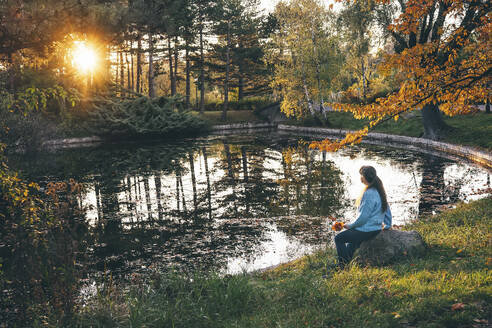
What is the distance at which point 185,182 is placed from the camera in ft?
53.4

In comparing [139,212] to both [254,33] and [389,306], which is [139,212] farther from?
[254,33]

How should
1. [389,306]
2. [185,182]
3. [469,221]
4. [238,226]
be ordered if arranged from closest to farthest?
[389,306] < [469,221] < [238,226] < [185,182]

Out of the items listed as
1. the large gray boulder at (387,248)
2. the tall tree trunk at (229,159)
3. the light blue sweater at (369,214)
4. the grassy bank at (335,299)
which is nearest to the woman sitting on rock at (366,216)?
the light blue sweater at (369,214)

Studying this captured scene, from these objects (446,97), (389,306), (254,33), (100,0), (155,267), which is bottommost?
(155,267)

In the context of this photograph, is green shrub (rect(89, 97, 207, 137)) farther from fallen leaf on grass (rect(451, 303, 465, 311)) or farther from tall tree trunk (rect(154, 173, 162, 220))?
fallen leaf on grass (rect(451, 303, 465, 311))

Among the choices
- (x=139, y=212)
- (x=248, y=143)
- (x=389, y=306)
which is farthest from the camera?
(x=248, y=143)

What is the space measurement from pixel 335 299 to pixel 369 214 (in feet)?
5.19

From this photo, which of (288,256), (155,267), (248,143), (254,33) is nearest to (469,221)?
(288,256)

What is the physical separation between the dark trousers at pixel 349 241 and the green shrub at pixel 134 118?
29.7 m

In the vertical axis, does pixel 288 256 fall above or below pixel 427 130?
below

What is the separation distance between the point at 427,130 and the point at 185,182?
15.9 metres

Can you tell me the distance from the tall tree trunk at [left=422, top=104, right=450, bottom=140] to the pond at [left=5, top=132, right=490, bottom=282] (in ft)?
8.58

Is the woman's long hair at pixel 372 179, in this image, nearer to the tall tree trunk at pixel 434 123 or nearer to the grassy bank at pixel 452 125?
the grassy bank at pixel 452 125

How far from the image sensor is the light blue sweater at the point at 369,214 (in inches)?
227
